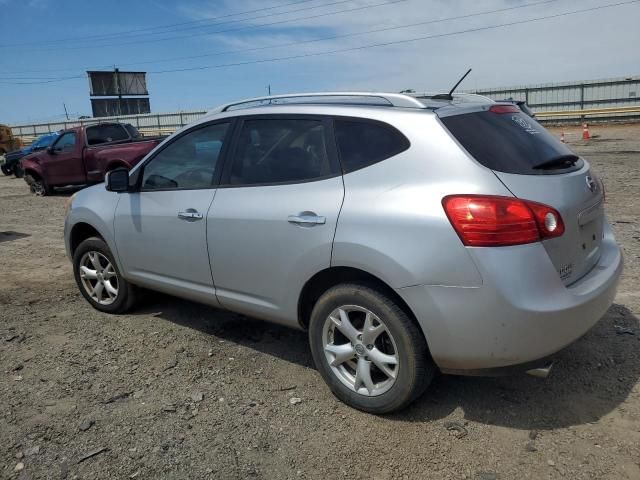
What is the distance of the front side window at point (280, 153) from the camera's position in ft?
11.0

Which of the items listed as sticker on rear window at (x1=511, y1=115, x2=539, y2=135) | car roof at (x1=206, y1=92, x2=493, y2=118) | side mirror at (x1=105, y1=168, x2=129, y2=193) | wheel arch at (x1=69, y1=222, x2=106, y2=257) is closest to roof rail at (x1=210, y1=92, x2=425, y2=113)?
car roof at (x1=206, y1=92, x2=493, y2=118)

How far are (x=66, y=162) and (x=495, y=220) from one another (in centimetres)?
1311

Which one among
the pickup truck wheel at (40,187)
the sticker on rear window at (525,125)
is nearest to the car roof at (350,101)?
the sticker on rear window at (525,125)

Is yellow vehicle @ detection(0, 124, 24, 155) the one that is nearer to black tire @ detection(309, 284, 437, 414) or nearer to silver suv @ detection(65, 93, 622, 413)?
silver suv @ detection(65, 93, 622, 413)

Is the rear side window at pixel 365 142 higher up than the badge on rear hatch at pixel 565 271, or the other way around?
the rear side window at pixel 365 142

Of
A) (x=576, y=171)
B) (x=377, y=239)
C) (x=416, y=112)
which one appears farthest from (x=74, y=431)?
(x=576, y=171)

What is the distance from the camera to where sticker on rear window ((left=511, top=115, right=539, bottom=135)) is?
326cm

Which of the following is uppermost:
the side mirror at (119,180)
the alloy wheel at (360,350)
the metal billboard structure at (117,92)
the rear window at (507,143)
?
the metal billboard structure at (117,92)

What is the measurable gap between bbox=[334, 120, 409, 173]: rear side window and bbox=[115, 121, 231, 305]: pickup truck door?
995 mm

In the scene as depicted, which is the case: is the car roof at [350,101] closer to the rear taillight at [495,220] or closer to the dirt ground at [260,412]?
the rear taillight at [495,220]

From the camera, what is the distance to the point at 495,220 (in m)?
2.67

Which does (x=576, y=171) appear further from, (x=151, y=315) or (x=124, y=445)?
(x=151, y=315)

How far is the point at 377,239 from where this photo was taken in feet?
9.49

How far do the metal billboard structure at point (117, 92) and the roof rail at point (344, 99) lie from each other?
55.4 meters
